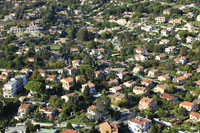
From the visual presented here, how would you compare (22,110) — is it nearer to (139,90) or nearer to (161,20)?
(139,90)

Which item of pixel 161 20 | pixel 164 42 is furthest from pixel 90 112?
pixel 161 20

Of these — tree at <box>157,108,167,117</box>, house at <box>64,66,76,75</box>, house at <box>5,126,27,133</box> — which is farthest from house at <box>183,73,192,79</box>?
house at <box>5,126,27,133</box>

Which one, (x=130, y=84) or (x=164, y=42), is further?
(x=164, y=42)

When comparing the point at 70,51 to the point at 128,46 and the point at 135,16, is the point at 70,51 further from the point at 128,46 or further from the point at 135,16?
the point at 135,16

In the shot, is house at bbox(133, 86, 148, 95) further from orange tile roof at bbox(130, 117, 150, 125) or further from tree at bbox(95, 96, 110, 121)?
orange tile roof at bbox(130, 117, 150, 125)

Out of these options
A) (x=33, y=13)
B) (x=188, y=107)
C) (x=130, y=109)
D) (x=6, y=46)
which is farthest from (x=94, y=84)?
(x=33, y=13)

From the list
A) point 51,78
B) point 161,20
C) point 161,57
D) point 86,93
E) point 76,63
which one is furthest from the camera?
point 161,20
